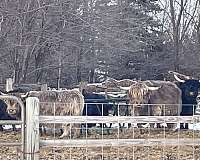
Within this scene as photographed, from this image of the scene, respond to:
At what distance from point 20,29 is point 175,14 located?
24.1 metres

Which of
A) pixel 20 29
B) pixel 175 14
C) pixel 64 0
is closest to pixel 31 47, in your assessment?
pixel 20 29

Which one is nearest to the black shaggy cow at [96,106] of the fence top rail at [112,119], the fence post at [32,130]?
the fence top rail at [112,119]

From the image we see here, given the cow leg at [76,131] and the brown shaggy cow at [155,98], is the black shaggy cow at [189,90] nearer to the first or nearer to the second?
the brown shaggy cow at [155,98]

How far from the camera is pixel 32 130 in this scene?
→ 6.07m

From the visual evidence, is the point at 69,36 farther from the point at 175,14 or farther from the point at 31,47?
the point at 175,14

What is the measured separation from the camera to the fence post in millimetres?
6039

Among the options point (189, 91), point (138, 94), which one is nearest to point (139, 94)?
point (138, 94)

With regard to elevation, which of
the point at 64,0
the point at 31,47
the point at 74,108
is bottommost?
the point at 74,108

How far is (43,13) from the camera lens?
1825cm

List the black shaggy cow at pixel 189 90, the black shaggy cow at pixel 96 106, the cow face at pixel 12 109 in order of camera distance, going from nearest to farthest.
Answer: the cow face at pixel 12 109, the black shaggy cow at pixel 96 106, the black shaggy cow at pixel 189 90

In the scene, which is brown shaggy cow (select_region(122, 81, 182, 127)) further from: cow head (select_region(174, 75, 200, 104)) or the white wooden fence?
the white wooden fence

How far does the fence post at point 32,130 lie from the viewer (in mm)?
6039

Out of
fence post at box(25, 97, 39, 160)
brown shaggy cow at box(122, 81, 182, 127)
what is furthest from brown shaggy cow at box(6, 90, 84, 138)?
fence post at box(25, 97, 39, 160)

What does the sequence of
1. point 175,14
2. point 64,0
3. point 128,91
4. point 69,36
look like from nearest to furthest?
point 128,91
point 64,0
point 69,36
point 175,14
